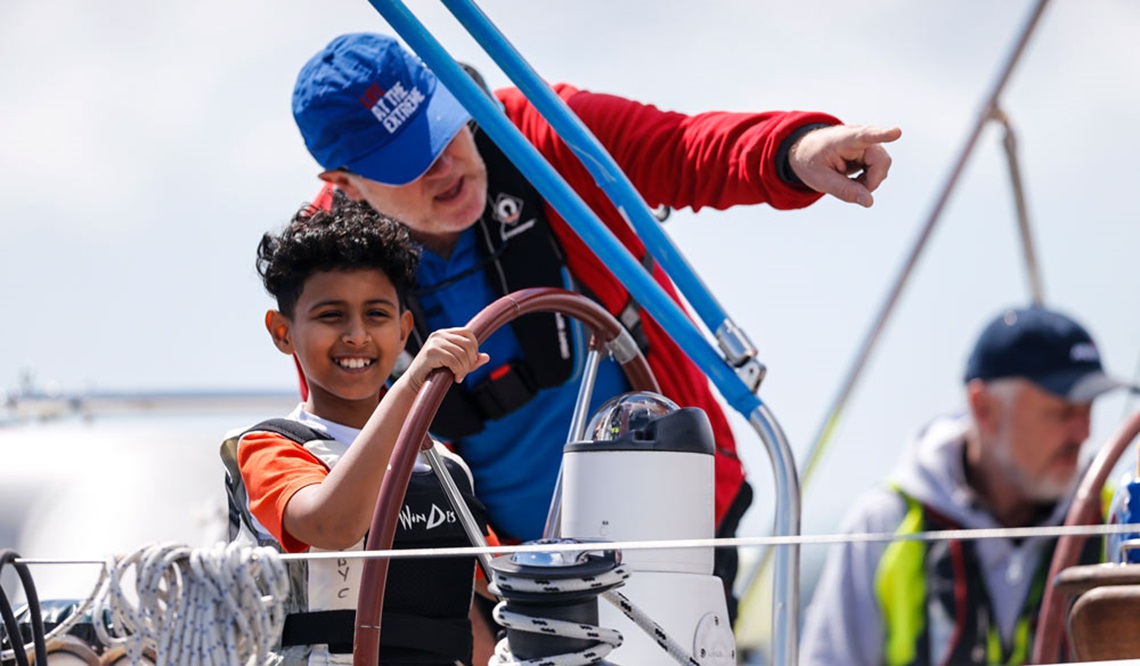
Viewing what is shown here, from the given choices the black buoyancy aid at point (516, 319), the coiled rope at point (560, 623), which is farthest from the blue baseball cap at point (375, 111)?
the coiled rope at point (560, 623)

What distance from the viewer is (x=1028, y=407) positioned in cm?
362

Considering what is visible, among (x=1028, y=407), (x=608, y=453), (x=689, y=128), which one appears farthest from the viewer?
(x=1028, y=407)

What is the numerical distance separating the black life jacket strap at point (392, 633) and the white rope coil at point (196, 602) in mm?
237

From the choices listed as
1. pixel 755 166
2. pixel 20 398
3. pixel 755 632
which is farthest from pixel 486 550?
pixel 20 398

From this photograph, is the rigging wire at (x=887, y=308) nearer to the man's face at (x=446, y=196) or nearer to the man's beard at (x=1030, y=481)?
the man's beard at (x=1030, y=481)

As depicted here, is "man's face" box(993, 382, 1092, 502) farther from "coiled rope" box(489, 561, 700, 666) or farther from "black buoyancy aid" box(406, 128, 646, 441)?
"coiled rope" box(489, 561, 700, 666)

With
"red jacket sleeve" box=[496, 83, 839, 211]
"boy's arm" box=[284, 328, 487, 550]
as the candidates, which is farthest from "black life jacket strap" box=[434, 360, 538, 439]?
"boy's arm" box=[284, 328, 487, 550]

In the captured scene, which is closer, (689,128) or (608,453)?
(608,453)

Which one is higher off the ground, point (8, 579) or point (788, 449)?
point (788, 449)

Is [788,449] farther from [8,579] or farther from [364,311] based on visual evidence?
[8,579]

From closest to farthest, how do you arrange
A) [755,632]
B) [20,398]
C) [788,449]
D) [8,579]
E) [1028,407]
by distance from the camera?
[788,449] < [1028,407] < [755,632] < [8,579] < [20,398]

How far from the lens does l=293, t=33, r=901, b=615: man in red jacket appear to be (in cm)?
229

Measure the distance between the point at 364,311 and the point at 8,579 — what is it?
16.4 ft

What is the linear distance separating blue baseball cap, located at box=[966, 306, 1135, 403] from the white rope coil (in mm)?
2581
